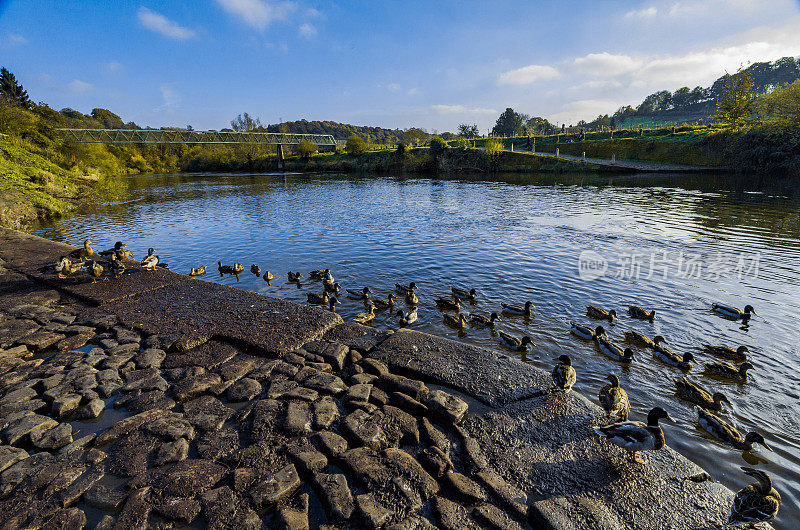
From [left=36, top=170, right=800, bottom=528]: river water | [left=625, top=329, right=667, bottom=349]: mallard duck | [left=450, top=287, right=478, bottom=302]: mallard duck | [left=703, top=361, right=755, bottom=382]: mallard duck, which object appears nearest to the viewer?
[left=36, top=170, right=800, bottom=528]: river water

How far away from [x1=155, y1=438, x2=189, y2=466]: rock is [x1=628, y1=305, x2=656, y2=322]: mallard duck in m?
12.6

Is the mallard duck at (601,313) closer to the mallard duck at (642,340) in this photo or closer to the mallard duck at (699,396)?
the mallard duck at (642,340)

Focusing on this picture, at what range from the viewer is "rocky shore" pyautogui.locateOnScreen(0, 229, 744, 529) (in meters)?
4.09

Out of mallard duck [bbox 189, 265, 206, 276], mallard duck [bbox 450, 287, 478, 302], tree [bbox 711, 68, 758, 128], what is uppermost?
tree [bbox 711, 68, 758, 128]

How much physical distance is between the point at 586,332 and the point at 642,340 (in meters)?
1.43

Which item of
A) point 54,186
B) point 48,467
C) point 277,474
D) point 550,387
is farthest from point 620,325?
point 54,186

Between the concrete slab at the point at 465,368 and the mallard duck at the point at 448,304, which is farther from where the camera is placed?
the mallard duck at the point at 448,304

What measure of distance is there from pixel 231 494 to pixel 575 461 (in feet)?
15.8

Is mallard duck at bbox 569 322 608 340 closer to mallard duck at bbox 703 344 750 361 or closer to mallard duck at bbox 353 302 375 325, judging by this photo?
mallard duck at bbox 703 344 750 361

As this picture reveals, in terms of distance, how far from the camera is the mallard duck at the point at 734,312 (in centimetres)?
1063

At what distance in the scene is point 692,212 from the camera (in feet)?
89.8

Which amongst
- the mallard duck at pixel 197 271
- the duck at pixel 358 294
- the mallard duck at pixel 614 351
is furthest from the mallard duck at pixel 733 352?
the mallard duck at pixel 197 271

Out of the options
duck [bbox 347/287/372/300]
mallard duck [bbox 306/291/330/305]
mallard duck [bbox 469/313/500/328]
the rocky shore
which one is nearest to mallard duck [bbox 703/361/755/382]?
the rocky shore

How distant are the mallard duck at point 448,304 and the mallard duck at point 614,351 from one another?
14.7ft
